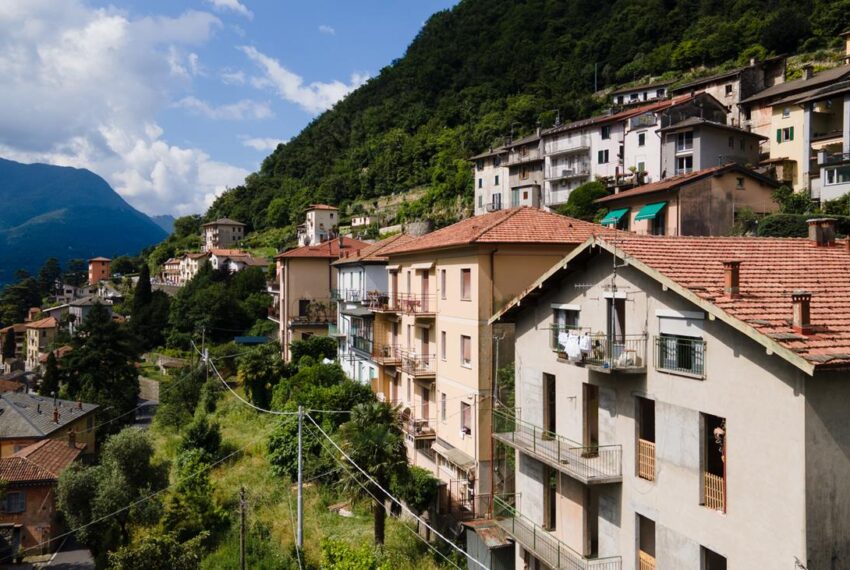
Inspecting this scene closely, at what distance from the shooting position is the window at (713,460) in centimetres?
1279

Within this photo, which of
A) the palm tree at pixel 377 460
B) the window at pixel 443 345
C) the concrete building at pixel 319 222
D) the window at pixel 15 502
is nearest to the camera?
the palm tree at pixel 377 460

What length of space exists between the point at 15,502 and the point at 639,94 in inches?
3430

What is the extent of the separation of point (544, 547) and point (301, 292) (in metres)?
40.9

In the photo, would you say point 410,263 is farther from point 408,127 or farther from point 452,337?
point 408,127

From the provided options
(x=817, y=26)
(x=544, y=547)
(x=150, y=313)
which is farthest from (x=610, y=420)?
(x=817, y=26)

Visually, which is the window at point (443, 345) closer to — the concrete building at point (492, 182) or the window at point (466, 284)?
the window at point (466, 284)

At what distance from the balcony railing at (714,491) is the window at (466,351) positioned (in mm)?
13062

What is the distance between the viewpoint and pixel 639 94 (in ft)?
306

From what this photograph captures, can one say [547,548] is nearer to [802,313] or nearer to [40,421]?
[802,313]

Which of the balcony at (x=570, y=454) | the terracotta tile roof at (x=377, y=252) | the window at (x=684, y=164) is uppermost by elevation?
the window at (x=684, y=164)

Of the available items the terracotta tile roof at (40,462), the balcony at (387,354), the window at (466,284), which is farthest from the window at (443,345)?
the terracotta tile roof at (40,462)

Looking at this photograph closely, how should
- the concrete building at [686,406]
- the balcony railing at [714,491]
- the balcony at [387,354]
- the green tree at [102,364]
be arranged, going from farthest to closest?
the green tree at [102,364] → the balcony at [387,354] → the balcony railing at [714,491] → the concrete building at [686,406]

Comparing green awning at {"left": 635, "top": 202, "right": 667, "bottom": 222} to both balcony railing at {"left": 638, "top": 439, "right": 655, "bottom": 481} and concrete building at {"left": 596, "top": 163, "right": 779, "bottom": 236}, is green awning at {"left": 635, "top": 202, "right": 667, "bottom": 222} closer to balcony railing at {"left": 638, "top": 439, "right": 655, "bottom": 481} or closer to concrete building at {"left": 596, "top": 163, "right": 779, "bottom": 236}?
concrete building at {"left": 596, "top": 163, "right": 779, "bottom": 236}

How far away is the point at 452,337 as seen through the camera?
27.3 metres
